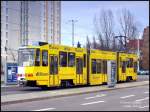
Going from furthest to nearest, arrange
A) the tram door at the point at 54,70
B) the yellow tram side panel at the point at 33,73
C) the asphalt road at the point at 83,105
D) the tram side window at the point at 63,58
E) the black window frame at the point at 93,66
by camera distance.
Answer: the black window frame at the point at 93,66 < the tram side window at the point at 63,58 < the tram door at the point at 54,70 < the yellow tram side panel at the point at 33,73 < the asphalt road at the point at 83,105

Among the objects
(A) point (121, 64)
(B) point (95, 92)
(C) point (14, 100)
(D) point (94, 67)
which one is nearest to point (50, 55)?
(B) point (95, 92)

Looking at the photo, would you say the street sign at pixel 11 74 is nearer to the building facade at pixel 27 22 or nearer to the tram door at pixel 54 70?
the tram door at pixel 54 70

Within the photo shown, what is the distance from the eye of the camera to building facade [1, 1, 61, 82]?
118188 millimetres

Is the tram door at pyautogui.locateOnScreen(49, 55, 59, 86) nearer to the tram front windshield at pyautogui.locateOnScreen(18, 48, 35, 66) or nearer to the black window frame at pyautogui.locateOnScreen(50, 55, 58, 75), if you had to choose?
the black window frame at pyautogui.locateOnScreen(50, 55, 58, 75)

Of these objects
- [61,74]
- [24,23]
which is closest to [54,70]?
[61,74]

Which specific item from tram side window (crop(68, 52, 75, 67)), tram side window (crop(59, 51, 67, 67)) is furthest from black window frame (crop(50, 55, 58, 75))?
tram side window (crop(68, 52, 75, 67))

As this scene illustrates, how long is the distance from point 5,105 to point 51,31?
389ft

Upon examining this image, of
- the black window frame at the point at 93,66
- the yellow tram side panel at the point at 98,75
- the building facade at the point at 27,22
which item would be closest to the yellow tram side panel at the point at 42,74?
the yellow tram side panel at the point at 98,75

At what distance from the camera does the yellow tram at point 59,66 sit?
98.5ft

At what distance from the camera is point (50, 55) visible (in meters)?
30.8

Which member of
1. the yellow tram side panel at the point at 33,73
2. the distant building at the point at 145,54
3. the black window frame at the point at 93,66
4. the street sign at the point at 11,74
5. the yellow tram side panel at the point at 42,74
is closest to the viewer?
the yellow tram side panel at the point at 33,73

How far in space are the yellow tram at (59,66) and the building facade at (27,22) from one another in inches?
3016

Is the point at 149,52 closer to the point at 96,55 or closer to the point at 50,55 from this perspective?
the point at 96,55

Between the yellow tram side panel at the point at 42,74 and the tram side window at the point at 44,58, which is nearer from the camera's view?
the yellow tram side panel at the point at 42,74
